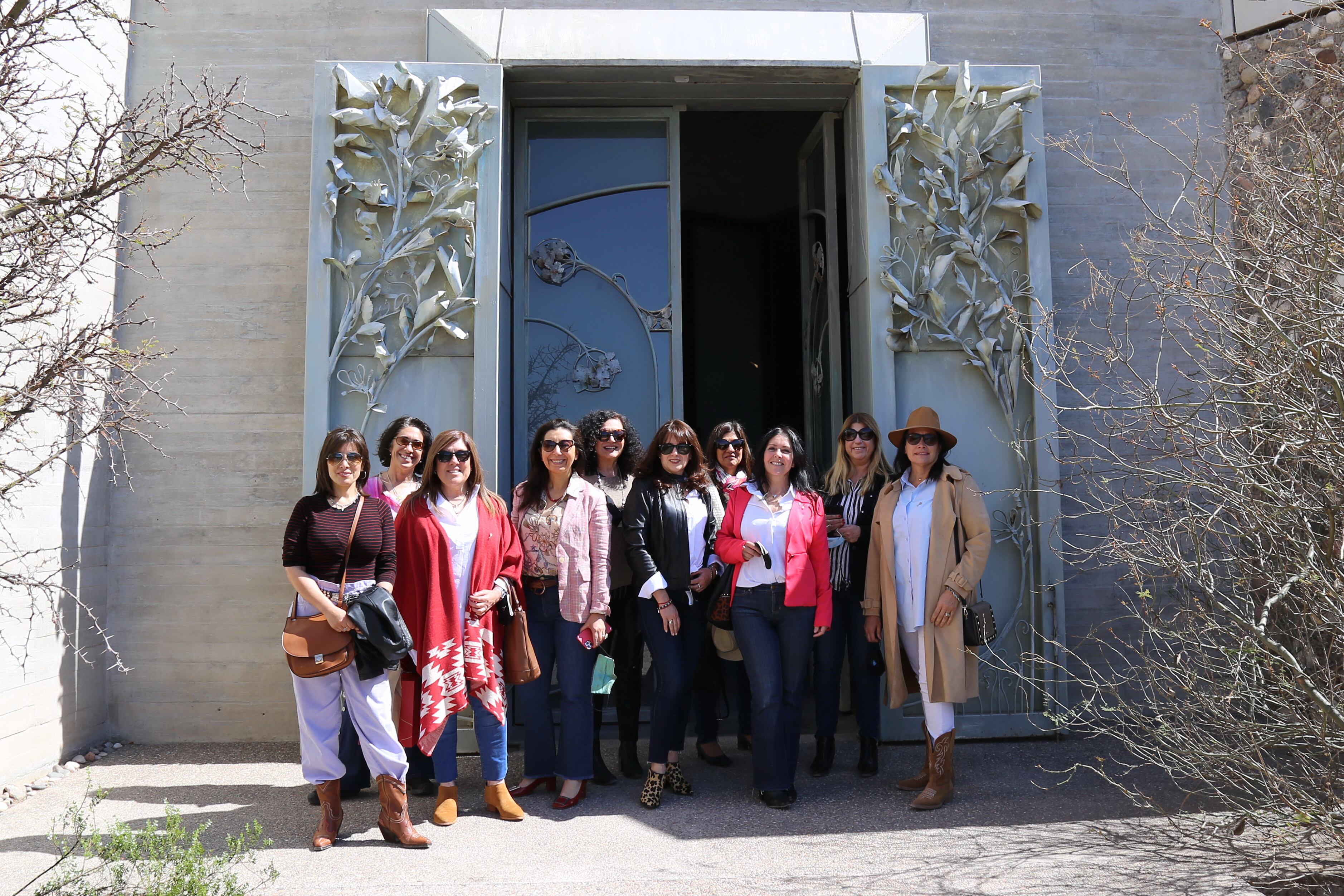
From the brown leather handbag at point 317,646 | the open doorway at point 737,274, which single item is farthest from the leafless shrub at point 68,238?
the open doorway at point 737,274

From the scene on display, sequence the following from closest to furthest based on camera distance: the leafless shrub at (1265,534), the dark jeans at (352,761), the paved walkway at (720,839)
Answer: the leafless shrub at (1265,534) < the paved walkway at (720,839) < the dark jeans at (352,761)

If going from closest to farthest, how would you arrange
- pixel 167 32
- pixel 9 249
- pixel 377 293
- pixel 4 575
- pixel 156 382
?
pixel 9 249
pixel 4 575
pixel 156 382
pixel 377 293
pixel 167 32

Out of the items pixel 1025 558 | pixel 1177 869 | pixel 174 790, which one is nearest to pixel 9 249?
pixel 174 790

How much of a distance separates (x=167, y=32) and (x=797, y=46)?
4.07 metres

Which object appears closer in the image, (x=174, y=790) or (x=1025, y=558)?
(x=174, y=790)

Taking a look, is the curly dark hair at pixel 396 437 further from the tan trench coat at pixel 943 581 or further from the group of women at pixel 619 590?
the tan trench coat at pixel 943 581

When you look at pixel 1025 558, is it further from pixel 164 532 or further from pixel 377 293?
pixel 164 532

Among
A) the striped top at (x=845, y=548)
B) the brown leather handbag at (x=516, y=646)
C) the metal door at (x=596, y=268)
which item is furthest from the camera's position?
the metal door at (x=596, y=268)

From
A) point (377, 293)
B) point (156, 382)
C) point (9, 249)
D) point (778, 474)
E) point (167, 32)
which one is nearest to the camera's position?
point (9, 249)

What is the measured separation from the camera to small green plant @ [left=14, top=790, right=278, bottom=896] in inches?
124

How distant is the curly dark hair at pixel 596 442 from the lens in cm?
532

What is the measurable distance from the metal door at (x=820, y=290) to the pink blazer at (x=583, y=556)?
2801 millimetres

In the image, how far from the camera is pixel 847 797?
16.5ft

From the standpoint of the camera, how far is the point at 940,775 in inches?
192
